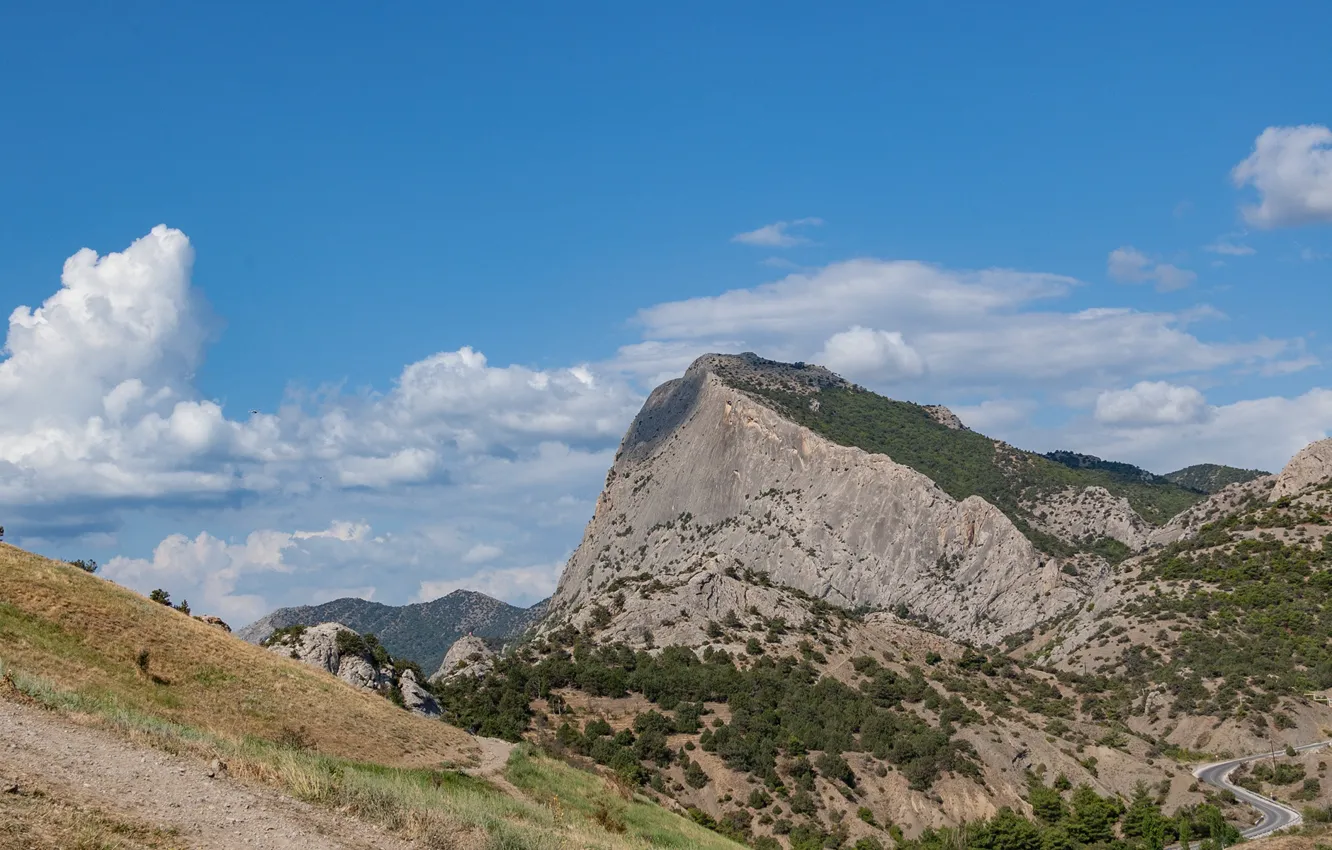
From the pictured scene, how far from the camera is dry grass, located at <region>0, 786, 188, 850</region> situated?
40.1 ft

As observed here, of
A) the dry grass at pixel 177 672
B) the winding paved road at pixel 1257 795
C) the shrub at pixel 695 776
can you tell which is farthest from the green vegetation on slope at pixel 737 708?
the dry grass at pixel 177 672

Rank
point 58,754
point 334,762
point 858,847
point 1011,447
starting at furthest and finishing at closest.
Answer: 1. point 1011,447
2. point 858,847
3. point 334,762
4. point 58,754

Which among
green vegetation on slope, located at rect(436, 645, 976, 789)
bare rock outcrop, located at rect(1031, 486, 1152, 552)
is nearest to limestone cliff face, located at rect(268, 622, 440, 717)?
green vegetation on slope, located at rect(436, 645, 976, 789)

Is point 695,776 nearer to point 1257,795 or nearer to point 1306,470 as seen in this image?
point 1257,795

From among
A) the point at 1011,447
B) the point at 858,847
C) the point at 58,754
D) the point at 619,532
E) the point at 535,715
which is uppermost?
the point at 1011,447

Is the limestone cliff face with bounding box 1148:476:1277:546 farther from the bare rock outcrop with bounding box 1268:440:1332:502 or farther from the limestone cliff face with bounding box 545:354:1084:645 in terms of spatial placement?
the limestone cliff face with bounding box 545:354:1084:645

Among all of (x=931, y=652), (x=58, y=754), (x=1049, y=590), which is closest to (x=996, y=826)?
(x=931, y=652)

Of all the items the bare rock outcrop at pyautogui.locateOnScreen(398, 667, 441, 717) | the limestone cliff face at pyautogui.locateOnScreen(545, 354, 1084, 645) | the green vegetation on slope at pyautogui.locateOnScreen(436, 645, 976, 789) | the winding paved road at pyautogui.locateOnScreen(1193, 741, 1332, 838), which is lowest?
the winding paved road at pyautogui.locateOnScreen(1193, 741, 1332, 838)

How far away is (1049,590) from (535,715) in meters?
98.4

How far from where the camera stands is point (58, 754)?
16625 mm

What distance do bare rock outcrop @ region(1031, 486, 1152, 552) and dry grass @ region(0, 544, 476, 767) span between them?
148 m

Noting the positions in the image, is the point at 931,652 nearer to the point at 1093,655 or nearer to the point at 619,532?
the point at 1093,655

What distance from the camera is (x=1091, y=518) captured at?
544 ft

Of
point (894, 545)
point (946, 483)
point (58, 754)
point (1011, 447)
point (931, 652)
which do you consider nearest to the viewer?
point (58, 754)
